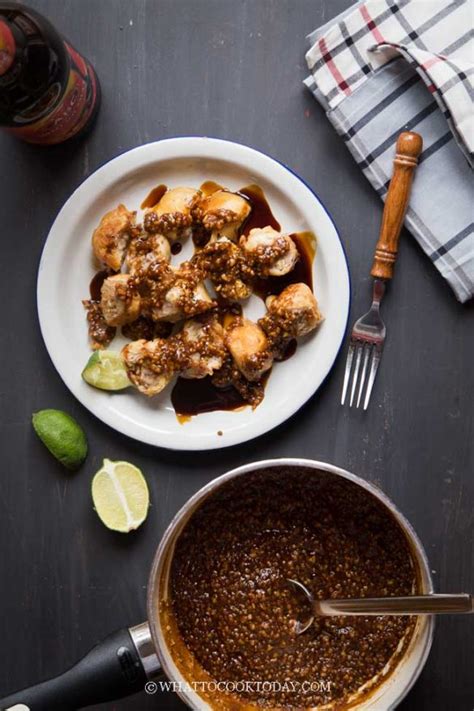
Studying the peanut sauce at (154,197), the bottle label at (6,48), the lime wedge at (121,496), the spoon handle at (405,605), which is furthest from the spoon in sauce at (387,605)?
the bottle label at (6,48)

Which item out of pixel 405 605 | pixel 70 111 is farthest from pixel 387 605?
pixel 70 111

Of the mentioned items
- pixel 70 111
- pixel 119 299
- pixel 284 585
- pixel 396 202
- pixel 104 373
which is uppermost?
pixel 70 111

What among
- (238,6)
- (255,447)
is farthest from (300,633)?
(238,6)

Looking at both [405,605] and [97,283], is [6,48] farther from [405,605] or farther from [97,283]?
[405,605]

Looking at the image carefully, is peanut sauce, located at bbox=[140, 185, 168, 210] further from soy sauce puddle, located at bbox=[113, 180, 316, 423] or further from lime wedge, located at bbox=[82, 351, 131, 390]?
lime wedge, located at bbox=[82, 351, 131, 390]

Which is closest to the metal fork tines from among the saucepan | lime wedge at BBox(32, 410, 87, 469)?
the saucepan

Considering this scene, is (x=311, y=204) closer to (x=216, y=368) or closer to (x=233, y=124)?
(x=233, y=124)
